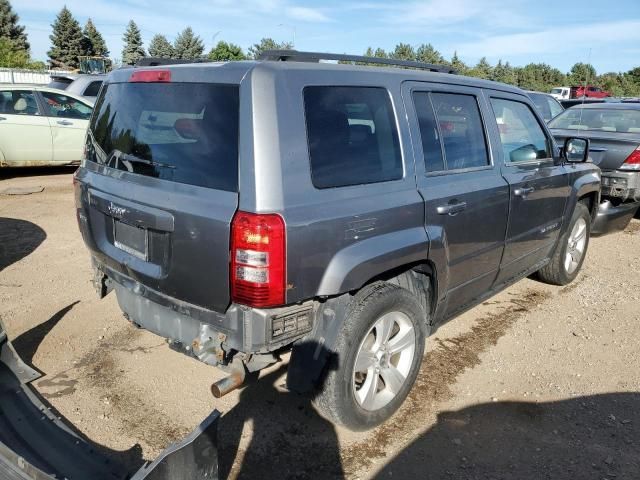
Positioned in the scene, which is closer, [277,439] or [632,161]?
[277,439]

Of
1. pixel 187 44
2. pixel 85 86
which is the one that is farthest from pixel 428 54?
pixel 85 86

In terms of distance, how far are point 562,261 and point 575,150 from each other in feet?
3.50

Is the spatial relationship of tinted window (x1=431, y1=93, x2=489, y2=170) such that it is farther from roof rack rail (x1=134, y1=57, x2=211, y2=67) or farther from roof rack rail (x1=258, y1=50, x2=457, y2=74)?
roof rack rail (x1=134, y1=57, x2=211, y2=67)

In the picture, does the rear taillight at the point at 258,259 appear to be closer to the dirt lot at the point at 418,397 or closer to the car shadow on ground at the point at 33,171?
the dirt lot at the point at 418,397

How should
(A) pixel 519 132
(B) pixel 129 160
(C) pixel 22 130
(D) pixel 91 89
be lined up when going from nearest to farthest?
1. (B) pixel 129 160
2. (A) pixel 519 132
3. (C) pixel 22 130
4. (D) pixel 91 89

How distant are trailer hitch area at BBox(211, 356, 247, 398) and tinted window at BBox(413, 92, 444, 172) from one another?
1555 millimetres

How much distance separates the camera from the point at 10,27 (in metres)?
64.3

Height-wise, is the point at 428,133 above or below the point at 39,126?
above

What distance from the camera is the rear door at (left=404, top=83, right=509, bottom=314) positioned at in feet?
10.4

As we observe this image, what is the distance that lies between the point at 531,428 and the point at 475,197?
144 centimetres

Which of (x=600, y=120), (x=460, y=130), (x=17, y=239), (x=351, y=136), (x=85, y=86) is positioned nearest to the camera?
(x=351, y=136)

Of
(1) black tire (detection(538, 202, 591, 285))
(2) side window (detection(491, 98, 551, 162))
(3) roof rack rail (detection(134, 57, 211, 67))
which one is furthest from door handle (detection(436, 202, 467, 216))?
(1) black tire (detection(538, 202, 591, 285))

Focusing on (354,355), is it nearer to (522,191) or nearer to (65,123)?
(522,191)

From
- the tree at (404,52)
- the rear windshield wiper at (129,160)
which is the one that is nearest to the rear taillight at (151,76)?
the rear windshield wiper at (129,160)
